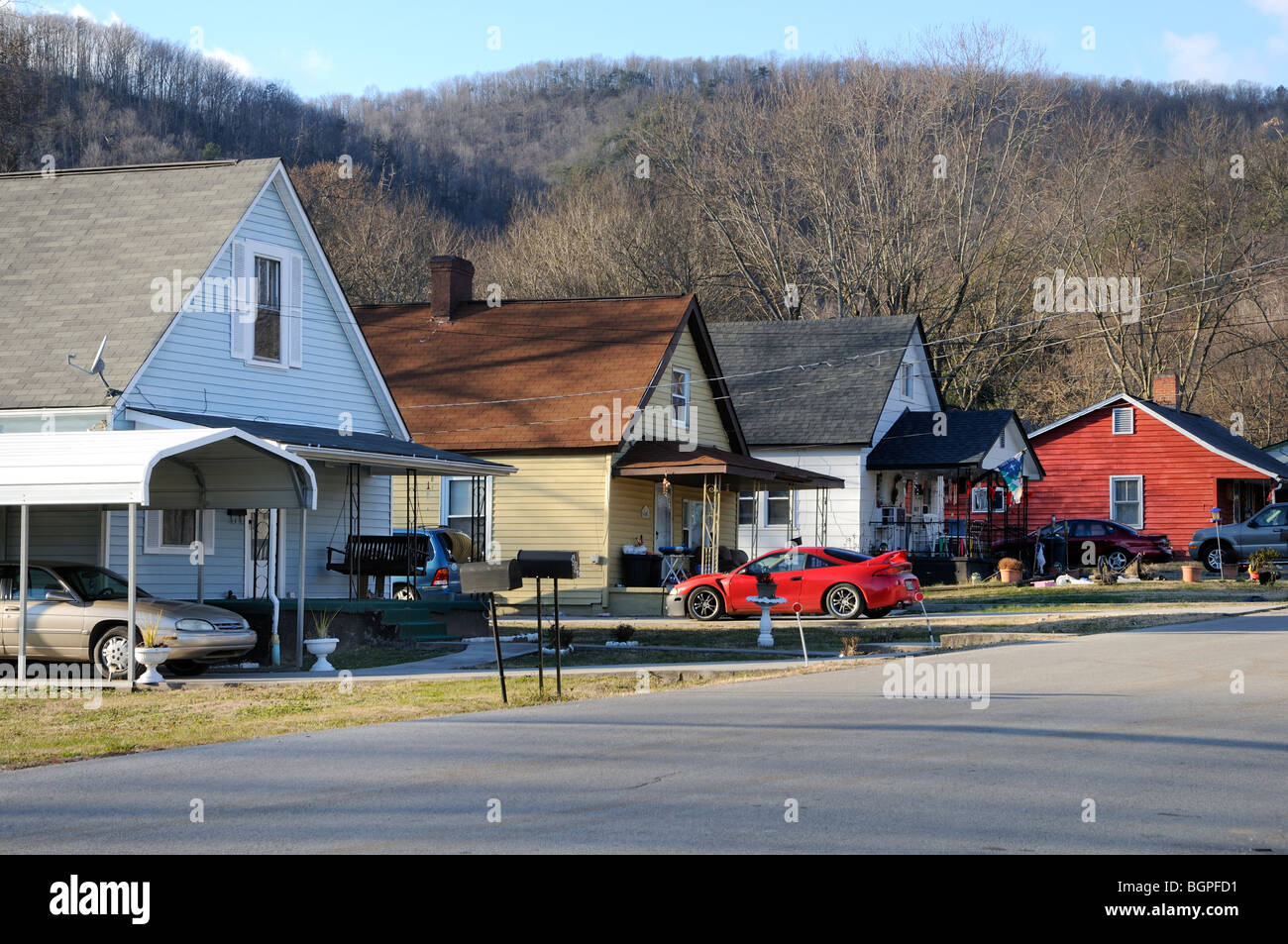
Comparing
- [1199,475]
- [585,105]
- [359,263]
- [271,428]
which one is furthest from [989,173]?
[585,105]

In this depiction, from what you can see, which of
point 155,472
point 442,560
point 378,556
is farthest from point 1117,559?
point 155,472

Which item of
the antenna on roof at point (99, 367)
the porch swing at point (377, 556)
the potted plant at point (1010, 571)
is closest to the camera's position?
the antenna on roof at point (99, 367)

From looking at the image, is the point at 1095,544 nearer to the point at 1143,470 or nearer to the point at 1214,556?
the point at 1214,556

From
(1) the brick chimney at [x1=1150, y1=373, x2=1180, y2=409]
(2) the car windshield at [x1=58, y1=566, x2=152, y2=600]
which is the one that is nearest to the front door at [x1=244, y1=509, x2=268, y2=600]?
(2) the car windshield at [x1=58, y1=566, x2=152, y2=600]

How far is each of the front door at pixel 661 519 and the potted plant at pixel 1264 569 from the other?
546 inches

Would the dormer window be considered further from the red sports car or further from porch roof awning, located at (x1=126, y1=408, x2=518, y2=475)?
the red sports car

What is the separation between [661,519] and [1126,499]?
22.7m

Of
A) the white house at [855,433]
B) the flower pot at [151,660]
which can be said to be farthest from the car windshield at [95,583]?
the white house at [855,433]

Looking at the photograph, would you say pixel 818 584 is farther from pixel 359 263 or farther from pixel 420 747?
pixel 359 263

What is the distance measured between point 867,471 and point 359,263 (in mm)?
30741

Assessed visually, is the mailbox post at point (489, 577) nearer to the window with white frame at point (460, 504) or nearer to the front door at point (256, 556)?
the front door at point (256, 556)

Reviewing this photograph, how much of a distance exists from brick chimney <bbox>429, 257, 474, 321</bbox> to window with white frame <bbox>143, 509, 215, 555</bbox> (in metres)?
14.4

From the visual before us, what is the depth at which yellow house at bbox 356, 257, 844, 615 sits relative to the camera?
31703 millimetres

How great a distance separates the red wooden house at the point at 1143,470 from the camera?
49.3 metres
